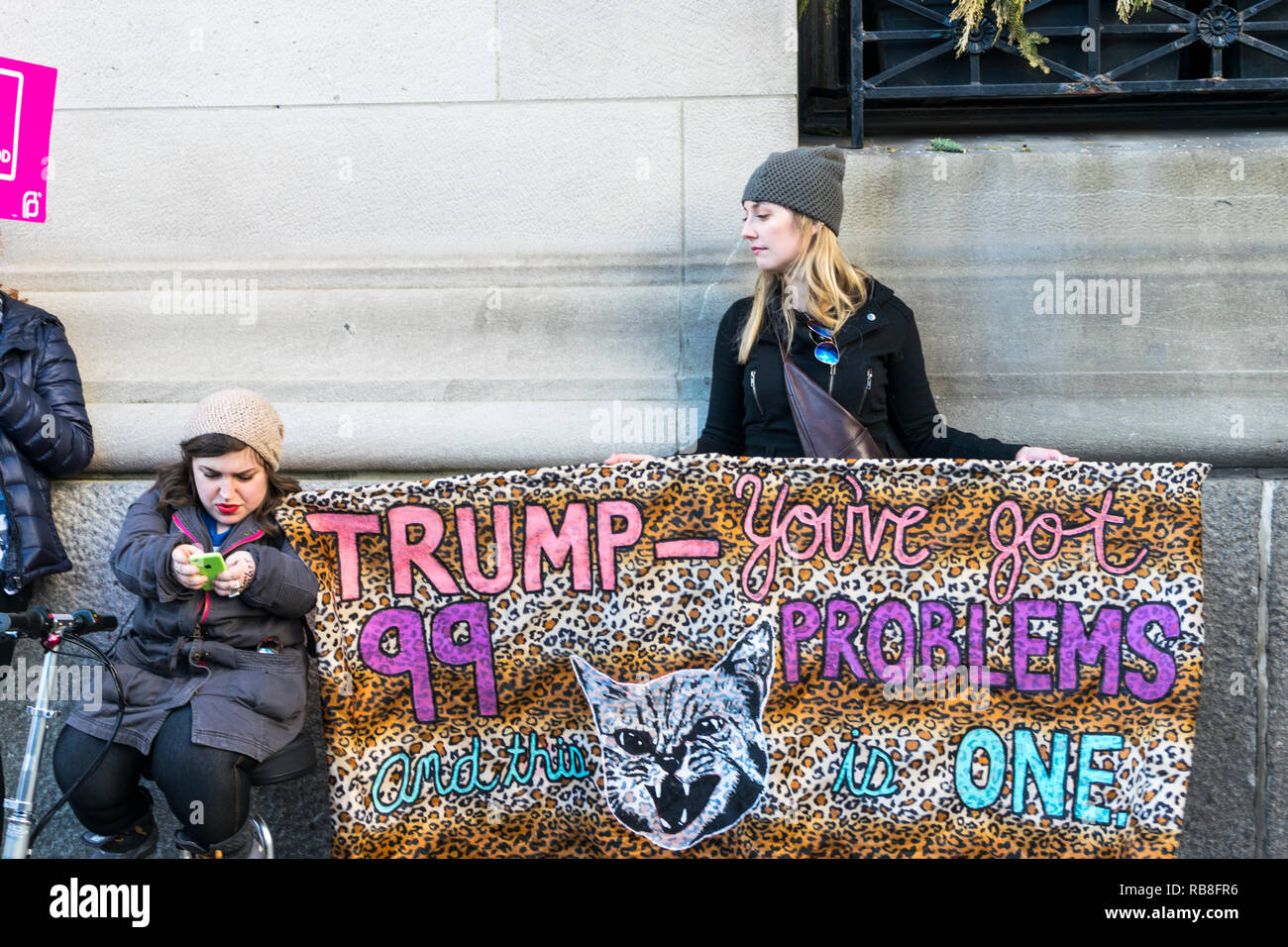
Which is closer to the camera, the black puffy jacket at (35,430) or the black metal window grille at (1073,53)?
the black puffy jacket at (35,430)

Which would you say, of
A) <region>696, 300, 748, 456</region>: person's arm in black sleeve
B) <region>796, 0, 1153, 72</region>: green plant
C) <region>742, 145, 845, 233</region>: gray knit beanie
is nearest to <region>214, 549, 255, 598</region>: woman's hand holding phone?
<region>696, 300, 748, 456</region>: person's arm in black sleeve

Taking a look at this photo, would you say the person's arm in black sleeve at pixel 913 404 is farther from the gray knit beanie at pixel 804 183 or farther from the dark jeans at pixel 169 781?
the dark jeans at pixel 169 781

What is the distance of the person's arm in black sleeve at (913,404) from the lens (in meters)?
4.10

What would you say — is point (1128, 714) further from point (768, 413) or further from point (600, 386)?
point (600, 386)

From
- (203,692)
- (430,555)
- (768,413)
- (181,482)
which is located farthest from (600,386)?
(203,692)

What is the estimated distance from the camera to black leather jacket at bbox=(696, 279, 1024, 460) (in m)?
4.02

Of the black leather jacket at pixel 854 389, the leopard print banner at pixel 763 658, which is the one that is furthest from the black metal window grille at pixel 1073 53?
the leopard print banner at pixel 763 658

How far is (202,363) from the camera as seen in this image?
4.82 m

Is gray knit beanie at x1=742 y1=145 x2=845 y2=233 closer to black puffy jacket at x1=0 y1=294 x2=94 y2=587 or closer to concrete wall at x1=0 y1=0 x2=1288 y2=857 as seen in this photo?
concrete wall at x1=0 y1=0 x2=1288 y2=857

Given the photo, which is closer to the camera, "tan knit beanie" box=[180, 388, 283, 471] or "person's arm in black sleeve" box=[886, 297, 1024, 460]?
"tan knit beanie" box=[180, 388, 283, 471]

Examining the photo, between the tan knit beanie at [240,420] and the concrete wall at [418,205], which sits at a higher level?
the concrete wall at [418,205]

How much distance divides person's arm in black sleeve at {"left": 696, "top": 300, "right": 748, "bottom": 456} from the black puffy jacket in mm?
2295

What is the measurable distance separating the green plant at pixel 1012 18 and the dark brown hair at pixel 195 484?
2722mm

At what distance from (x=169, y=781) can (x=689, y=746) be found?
149 cm
